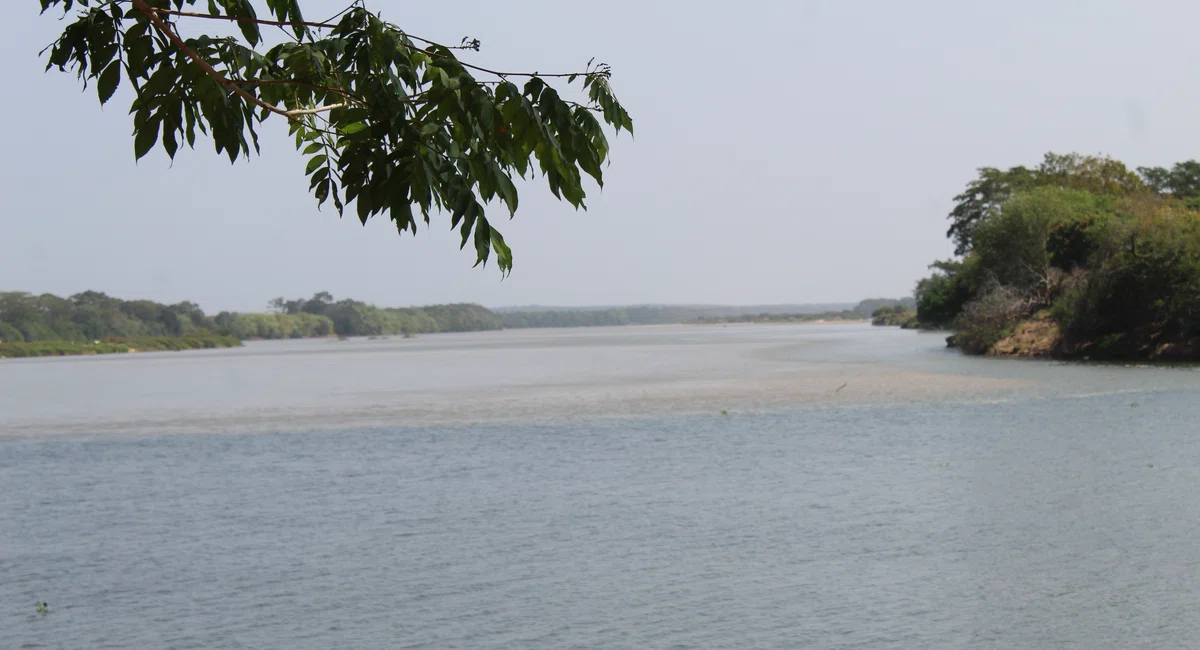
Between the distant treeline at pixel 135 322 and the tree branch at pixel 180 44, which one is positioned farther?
the distant treeline at pixel 135 322

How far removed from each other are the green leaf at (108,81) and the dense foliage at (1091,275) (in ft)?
133

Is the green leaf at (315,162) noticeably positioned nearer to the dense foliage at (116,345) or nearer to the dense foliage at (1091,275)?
the dense foliage at (1091,275)

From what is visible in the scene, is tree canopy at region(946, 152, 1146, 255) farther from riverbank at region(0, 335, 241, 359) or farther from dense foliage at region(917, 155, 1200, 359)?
riverbank at region(0, 335, 241, 359)

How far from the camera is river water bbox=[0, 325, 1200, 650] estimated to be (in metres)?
8.28

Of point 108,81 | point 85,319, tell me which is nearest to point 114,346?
point 85,319

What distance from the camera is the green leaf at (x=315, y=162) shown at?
3.93m

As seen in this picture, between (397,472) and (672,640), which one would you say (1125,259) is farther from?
(672,640)

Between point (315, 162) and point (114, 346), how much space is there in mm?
117337

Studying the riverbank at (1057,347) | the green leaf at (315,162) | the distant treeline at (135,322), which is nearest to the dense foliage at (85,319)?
the distant treeline at (135,322)

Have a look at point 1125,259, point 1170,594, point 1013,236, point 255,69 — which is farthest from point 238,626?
point 1013,236

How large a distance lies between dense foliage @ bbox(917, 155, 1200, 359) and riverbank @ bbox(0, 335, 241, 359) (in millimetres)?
77017

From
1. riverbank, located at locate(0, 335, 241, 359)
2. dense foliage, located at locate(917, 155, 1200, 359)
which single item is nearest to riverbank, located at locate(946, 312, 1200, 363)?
dense foliage, located at locate(917, 155, 1200, 359)

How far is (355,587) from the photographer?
9516mm

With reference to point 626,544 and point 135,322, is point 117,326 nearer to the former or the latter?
point 135,322
